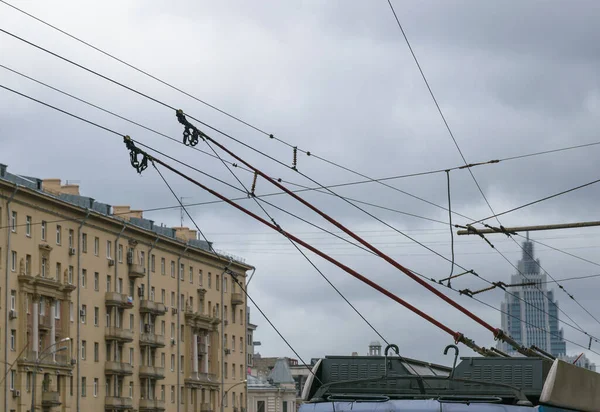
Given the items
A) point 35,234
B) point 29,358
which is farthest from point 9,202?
point 29,358

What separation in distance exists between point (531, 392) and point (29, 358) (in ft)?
221

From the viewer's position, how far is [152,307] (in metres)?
96.3

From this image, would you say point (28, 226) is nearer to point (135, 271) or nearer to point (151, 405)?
point (135, 271)

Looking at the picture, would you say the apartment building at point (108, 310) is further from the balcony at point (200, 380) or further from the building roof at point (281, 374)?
the building roof at point (281, 374)

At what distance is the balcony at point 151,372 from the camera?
9506 cm

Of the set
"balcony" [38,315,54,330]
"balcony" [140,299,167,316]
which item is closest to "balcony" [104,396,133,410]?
"balcony" [140,299,167,316]

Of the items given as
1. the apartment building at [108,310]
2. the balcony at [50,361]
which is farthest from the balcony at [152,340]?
the balcony at [50,361]

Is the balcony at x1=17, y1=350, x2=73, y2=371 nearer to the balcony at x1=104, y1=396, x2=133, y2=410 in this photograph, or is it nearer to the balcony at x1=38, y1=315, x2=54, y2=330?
the balcony at x1=38, y1=315, x2=54, y2=330

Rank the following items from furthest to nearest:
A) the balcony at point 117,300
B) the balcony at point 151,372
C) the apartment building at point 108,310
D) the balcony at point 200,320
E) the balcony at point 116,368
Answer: the balcony at point 200,320, the balcony at point 151,372, the balcony at point 117,300, the balcony at point 116,368, the apartment building at point 108,310

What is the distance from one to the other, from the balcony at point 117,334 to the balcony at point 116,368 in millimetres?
1664

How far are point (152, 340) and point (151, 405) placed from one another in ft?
15.3

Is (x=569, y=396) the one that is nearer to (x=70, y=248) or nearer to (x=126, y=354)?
(x=70, y=248)

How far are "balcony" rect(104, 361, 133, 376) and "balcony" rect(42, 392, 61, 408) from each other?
9764 millimetres

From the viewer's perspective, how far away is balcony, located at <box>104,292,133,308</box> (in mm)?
89875
